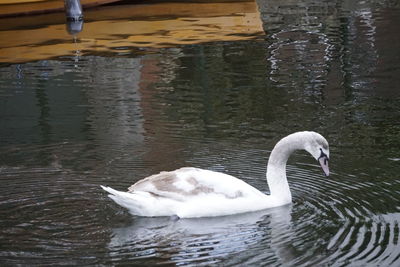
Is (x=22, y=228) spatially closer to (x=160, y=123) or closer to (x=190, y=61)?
(x=160, y=123)

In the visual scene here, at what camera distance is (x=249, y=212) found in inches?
356

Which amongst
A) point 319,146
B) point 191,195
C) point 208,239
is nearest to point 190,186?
point 191,195

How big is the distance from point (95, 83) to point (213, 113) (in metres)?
3.14

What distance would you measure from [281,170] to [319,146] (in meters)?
0.41

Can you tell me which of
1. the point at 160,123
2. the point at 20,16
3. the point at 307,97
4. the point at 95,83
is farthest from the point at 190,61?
the point at 20,16

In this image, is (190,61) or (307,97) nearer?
(307,97)

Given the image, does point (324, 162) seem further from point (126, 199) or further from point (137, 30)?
point (137, 30)

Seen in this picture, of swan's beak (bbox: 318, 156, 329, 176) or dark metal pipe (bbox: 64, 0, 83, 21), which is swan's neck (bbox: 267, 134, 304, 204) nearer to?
swan's beak (bbox: 318, 156, 329, 176)

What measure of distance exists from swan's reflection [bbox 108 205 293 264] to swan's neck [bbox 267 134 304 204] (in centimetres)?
20

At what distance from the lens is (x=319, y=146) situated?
931 centimetres

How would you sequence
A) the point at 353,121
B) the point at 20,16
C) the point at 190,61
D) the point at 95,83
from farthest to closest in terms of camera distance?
the point at 20,16 → the point at 190,61 → the point at 95,83 → the point at 353,121

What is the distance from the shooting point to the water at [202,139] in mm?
8172

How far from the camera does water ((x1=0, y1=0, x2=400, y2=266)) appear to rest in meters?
8.17

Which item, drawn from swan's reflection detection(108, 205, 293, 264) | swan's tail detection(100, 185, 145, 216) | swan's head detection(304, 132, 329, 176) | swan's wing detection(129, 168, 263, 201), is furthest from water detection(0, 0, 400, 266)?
swan's head detection(304, 132, 329, 176)
